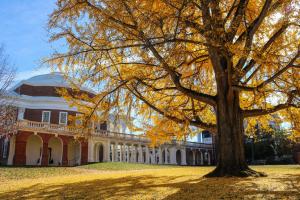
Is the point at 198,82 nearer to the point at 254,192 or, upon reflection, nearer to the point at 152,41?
the point at 152,41

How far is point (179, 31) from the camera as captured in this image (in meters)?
8.34

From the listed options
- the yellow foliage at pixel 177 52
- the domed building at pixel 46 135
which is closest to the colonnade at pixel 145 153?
the domed building at pixel 46 135

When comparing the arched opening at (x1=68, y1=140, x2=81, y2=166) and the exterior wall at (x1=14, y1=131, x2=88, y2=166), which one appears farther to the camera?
the arched opening at (x1=68, y1=140, x2=81, y2=166)

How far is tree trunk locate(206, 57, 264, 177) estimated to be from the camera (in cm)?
1040

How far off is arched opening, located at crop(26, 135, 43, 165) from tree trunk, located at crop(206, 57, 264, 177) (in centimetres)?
2985

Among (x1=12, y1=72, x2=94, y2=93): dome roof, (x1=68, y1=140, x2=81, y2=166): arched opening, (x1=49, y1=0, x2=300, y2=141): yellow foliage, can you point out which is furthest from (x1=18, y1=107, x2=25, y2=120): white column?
(x1=49, y1=0, x2=300, y2=141): yellow foliage

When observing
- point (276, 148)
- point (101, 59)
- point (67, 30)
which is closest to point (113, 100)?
point (101, 59)

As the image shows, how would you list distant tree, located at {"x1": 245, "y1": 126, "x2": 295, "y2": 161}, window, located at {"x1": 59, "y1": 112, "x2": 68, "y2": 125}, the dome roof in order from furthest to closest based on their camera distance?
distant tree, located at {"x1": 245, "y1": 126, "x2": 295, "y2": 161}
the dome roof
window, located at {"x1": 59, "y1": 112, "x2": 68, "y2": 125}

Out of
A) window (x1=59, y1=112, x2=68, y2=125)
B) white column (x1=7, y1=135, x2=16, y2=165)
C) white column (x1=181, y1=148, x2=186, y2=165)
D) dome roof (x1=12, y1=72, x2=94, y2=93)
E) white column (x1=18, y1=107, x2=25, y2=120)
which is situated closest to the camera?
white column (x1=7, y1=135, x2=16, y2=165)

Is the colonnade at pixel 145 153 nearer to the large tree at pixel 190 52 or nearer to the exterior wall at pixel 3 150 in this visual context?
the exterior wall at pixel 3 150

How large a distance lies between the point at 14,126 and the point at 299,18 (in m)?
28.1

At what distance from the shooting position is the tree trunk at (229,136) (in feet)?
34.1

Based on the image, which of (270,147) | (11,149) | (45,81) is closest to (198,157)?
(270,147)

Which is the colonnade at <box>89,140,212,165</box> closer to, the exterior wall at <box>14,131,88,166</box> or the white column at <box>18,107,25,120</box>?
the exterior wall at <box>14,131,88,166</box>
